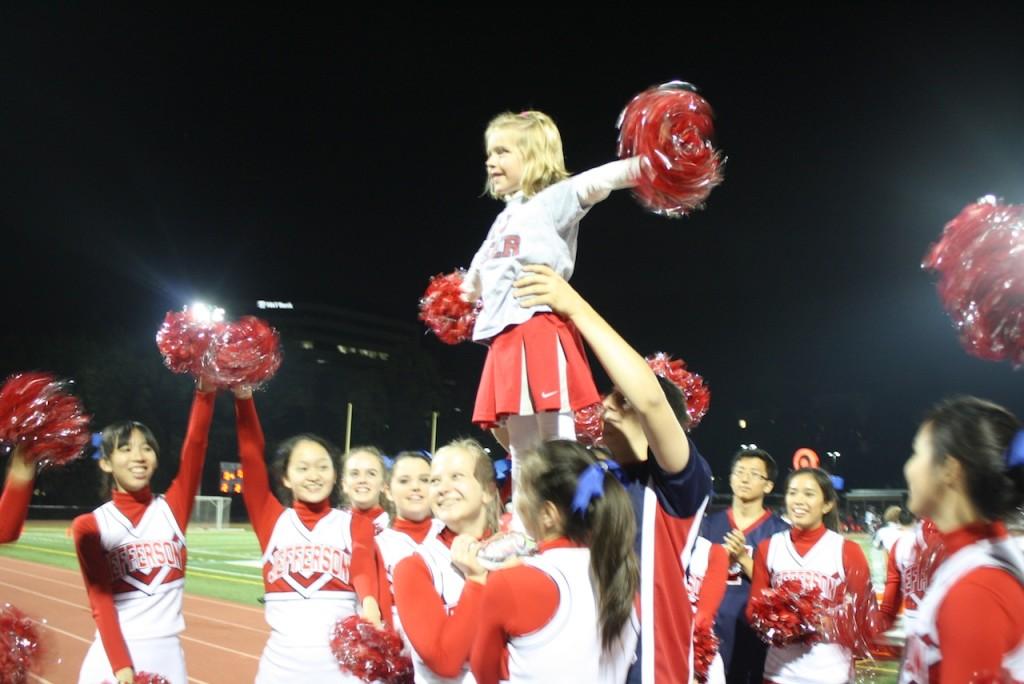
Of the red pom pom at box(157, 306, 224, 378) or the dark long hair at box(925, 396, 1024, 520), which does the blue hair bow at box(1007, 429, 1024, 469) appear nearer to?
the dark long hair at box(925, 396, 1024, 520)

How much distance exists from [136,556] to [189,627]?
29.8ft

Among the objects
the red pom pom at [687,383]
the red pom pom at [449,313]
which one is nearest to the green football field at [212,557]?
the red pom pom at [687,383]

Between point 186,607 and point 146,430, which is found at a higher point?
point 146,430

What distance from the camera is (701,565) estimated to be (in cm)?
427

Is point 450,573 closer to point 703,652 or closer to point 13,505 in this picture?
point 13,505

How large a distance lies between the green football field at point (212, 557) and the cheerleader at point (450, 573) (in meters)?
8.76

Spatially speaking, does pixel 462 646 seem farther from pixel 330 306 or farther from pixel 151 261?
pixel 330 306

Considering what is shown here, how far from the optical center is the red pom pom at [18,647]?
9.57 ft

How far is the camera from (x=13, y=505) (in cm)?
290

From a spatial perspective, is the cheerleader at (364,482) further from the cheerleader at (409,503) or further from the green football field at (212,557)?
the green football field at (212,557)

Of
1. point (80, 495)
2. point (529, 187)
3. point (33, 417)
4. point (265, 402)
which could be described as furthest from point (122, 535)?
point (265, 402)

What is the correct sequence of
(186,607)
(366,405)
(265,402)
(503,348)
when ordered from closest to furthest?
(503,348) < (186,607) < (265,402) < (366,405)

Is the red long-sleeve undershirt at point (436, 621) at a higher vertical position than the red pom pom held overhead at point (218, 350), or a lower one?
lower

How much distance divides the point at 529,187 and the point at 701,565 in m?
2.36
